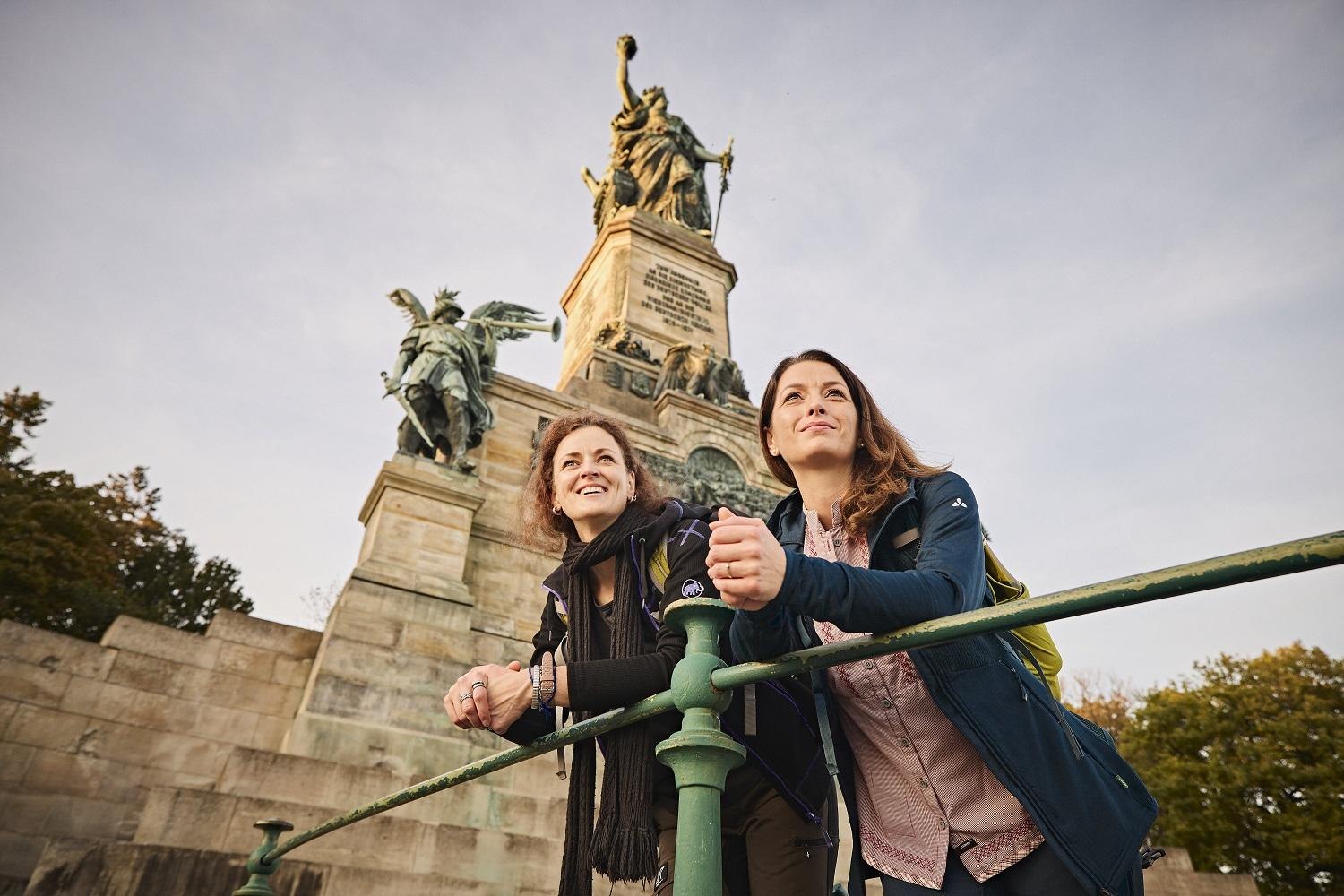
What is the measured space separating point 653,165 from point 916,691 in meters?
19.2

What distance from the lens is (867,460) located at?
7.25 ft

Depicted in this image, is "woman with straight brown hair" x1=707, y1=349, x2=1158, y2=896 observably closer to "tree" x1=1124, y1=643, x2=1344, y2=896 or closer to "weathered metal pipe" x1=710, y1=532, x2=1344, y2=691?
"weathered metal pipe" x1=710, y1=532, x2=1344, y2=691

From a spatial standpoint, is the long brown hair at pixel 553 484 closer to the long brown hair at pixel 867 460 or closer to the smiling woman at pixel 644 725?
the smiling woman at pixel 644 725

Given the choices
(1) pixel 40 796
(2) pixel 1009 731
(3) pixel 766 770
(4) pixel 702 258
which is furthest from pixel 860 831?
(4) pixel 702 258

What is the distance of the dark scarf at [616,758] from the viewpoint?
210 centimetres

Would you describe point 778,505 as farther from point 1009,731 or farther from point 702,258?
point 702,258

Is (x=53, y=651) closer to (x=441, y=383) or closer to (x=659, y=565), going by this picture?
(x=441, y=383)

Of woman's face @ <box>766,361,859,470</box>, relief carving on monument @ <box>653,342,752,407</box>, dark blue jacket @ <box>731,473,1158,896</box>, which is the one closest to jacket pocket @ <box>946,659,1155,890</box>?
dark blue jacket @ <box>731,473,1158,896</box>

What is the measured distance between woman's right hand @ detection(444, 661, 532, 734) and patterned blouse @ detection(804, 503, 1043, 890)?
786 millimetres

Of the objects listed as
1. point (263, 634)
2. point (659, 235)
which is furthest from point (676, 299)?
point (263, 634)

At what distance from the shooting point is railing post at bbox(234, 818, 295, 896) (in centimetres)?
291

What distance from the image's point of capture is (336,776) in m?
5.65

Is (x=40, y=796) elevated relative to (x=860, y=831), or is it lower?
elevated

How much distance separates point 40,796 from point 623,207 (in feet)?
49.5
